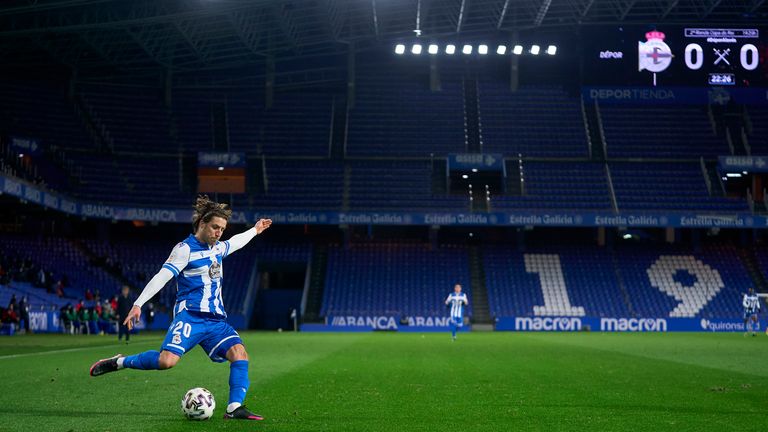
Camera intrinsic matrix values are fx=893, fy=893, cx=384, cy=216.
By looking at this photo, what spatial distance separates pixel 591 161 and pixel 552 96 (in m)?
5.70

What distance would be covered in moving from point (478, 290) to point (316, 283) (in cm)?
904

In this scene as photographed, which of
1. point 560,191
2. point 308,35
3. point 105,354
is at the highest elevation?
point 308,35

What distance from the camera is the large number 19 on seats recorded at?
49938 millimetres

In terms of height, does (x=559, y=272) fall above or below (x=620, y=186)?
below

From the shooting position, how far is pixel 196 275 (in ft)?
30.8

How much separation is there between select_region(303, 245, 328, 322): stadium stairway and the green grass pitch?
27.0 meters

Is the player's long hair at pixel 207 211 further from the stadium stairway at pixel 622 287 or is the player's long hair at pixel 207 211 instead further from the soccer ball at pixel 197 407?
the stadium stairway at pixel 622 287

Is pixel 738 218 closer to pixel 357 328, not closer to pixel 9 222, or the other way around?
pixel 357 328

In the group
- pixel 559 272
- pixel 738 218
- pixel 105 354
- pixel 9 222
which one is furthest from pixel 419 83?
pixel 105 354

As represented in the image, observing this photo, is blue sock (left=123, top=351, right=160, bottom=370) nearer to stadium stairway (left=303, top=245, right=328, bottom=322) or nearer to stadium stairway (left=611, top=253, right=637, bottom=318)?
stadium stairway (left=303, top=245, right=328, bottom=322)

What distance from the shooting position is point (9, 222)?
157ft

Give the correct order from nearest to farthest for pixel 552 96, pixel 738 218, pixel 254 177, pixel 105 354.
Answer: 1. pixel 105 354
2. pixel 738 218
3. pixel 254 177
4. pixel 552 96

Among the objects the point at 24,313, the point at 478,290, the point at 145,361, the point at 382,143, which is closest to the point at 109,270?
the point at 24,313

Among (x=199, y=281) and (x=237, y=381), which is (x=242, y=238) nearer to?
(x=199, y=281)
